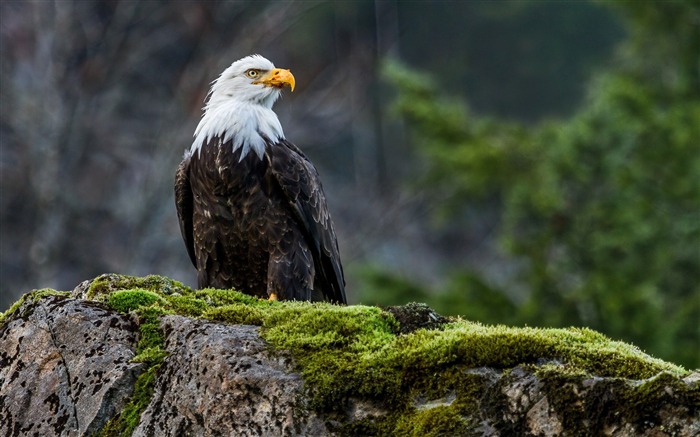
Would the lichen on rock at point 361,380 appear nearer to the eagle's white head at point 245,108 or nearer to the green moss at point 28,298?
the green moss at point 28,298

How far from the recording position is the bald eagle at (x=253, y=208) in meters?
7.68

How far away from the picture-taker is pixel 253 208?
302 inches

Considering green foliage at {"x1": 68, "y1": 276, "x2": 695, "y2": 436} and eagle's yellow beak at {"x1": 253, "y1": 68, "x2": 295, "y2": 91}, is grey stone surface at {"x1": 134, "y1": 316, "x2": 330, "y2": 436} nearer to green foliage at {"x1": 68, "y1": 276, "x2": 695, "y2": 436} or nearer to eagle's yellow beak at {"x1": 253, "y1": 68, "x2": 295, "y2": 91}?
green foliage at {"x1": 68, "y1": 276, "x2": 695, "y2": 436}

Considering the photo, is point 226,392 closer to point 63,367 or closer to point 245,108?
point 63,367

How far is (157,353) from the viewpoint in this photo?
519cm

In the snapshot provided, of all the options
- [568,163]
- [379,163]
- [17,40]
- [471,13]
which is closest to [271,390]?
[568,163]

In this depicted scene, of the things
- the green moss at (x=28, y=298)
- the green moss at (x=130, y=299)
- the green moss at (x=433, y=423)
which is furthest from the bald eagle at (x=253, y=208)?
the green moss at (x=433, y=423)

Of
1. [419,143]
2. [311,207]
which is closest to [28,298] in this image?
[311,207]

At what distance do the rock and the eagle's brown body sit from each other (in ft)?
7.26

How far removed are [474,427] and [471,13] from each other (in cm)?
2596

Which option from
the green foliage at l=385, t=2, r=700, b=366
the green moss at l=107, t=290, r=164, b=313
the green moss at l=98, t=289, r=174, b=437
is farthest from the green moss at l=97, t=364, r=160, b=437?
the green foliage at l=385, t=2, r=700, b=366

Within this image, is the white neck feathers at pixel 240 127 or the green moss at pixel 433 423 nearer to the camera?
the green moss at pixel 433 423

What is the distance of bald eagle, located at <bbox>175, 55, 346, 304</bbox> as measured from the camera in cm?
768

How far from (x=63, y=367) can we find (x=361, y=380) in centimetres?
139
